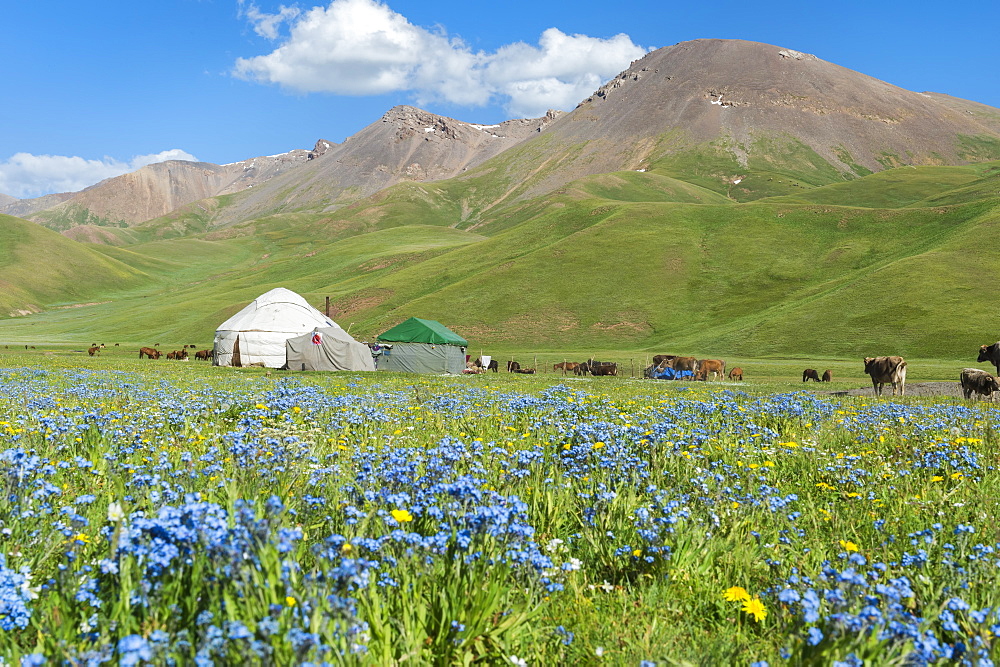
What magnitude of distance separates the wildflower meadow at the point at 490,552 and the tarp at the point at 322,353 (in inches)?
1614

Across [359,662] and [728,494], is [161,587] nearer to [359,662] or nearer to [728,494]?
[359,662]

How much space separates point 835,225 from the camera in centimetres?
12425

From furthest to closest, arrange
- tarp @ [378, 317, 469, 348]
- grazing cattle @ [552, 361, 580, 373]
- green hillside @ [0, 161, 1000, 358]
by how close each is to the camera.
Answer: green hillside @ [0, 161, 1000, 358], grazing cattle @ [552, 361, 580, 373], tarp @ [378, 317, 469, 348]

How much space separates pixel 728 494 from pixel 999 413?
13.2 meters

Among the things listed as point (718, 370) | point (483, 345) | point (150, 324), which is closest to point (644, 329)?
point (483, 345)

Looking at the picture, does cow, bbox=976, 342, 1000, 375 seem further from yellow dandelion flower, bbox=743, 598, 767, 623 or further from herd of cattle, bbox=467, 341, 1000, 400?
yellow dandelion flower, bbox=743, 598, 767, 623

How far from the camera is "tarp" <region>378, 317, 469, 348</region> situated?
55844 mm

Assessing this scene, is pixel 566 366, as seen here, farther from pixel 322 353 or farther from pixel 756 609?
pixel 756 609

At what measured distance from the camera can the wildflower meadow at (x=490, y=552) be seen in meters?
3.29

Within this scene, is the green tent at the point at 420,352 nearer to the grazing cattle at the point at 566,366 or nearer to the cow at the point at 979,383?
the grazing cattle at the point at 566,366

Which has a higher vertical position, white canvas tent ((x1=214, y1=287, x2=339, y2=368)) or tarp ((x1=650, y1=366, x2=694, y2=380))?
white canvas tent ((x1=214, y1=287, x2=339, y2=368))

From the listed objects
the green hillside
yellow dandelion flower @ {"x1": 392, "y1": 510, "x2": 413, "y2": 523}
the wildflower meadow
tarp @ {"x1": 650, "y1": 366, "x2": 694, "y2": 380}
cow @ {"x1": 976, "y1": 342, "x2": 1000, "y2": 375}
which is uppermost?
the green hillside

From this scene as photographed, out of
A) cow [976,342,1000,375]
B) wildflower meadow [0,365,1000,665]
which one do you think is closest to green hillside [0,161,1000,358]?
cow [976,342,1000,375]

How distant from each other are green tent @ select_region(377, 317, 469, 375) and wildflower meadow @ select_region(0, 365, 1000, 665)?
45658 mm
